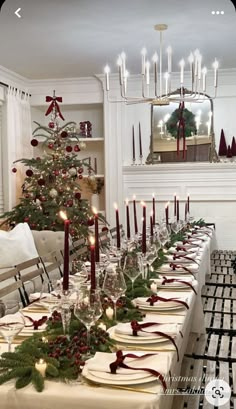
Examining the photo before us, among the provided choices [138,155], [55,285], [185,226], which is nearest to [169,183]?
[138,155]

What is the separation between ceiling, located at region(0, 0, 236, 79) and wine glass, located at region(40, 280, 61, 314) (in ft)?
8.83

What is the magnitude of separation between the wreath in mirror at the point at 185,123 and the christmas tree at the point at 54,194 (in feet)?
5.16

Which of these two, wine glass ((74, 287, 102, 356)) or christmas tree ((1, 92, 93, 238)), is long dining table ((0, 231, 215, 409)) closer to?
wine glass ((74, 287, 102, 356))

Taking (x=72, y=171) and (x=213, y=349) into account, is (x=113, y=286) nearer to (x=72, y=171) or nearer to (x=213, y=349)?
(x=213, y=349)

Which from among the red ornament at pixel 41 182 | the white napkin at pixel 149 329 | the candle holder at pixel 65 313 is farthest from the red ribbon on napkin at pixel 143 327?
the red ornament at pixel 41 182

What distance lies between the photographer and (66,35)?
4828 mm

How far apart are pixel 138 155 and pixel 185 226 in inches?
87.6

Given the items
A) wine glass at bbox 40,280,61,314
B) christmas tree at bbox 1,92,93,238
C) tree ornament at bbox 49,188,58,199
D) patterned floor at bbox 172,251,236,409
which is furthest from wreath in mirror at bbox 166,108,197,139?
wine glass at bbox 40,280,61,314

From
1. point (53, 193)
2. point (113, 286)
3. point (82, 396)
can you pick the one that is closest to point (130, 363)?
point (82, 396)

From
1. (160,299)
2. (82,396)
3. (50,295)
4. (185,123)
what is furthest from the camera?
(185,123)

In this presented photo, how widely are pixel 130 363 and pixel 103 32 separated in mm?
3980

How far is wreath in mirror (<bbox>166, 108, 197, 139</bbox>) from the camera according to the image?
6.90m

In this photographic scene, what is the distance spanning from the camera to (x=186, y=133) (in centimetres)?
693

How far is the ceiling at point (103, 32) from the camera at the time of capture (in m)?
4.00
